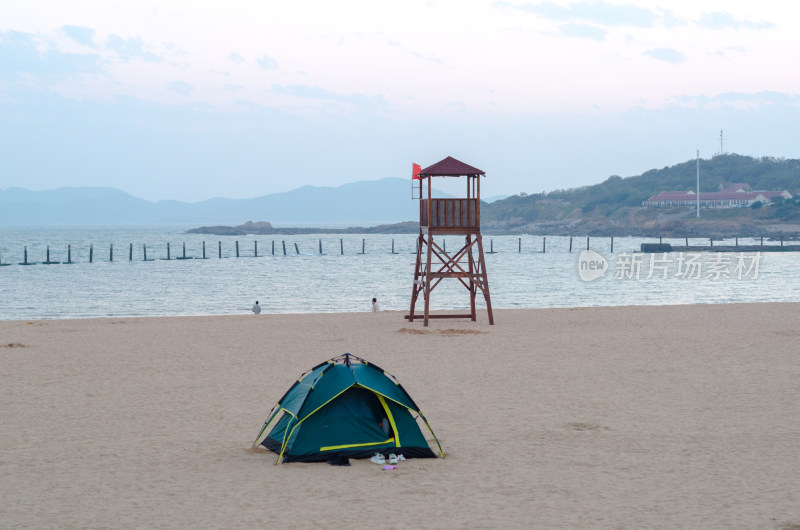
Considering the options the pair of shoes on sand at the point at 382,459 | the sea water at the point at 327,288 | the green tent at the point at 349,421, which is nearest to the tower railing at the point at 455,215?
the sea water at the point at 327,288

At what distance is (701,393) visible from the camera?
13.5 metres

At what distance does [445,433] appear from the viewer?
10.8 metres

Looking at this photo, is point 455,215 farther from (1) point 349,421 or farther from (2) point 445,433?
(1) point 349,421

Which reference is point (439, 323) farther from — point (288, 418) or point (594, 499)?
point (594, 499)

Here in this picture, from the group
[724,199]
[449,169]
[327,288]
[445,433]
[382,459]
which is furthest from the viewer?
[724,199]

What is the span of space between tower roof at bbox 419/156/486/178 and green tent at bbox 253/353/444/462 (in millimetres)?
13942

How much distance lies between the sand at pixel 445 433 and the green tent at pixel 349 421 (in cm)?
30

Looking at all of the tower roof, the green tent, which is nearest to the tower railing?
the tower roof

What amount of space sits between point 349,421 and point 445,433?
1.77 meters

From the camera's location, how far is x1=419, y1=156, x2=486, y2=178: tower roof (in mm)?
23109

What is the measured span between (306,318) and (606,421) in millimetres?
17212

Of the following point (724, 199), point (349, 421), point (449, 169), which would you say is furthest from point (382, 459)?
point (724, 199)

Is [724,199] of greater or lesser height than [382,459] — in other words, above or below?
above

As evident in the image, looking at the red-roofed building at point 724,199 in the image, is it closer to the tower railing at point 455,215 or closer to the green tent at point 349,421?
the tower railing at point 455,215
